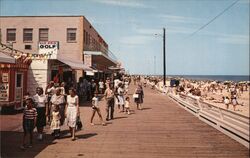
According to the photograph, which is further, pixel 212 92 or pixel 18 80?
pixel 212 92

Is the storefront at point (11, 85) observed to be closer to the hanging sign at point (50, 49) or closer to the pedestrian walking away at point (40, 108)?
the hanging sign at point (50, 49)

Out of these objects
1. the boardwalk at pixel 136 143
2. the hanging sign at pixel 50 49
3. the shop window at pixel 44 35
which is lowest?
the boardwalk at pixel 136 143

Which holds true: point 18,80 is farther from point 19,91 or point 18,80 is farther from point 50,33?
point 50,33

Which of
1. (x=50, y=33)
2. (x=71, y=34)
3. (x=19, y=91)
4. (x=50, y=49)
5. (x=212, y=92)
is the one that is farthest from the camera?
(x=212, y=92)

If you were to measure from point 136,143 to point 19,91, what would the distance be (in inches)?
368

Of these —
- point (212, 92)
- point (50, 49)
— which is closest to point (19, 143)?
point (50, 49)

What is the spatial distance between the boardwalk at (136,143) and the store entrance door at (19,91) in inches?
204

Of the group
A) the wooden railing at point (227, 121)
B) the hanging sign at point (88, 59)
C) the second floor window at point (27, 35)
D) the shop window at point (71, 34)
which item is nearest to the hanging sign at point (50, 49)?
the wooden railing at point (227, 121)

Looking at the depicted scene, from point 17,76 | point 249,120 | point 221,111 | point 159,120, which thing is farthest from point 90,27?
point 249,120

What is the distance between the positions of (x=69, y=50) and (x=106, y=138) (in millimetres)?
25313

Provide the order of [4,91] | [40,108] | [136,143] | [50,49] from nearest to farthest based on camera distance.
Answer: [136,143]
[40,108]
[4,91]
[50,49]

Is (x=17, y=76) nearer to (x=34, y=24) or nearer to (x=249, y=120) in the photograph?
(x=249, y=120)

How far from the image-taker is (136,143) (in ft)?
34.9

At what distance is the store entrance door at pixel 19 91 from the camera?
17.5 metres
